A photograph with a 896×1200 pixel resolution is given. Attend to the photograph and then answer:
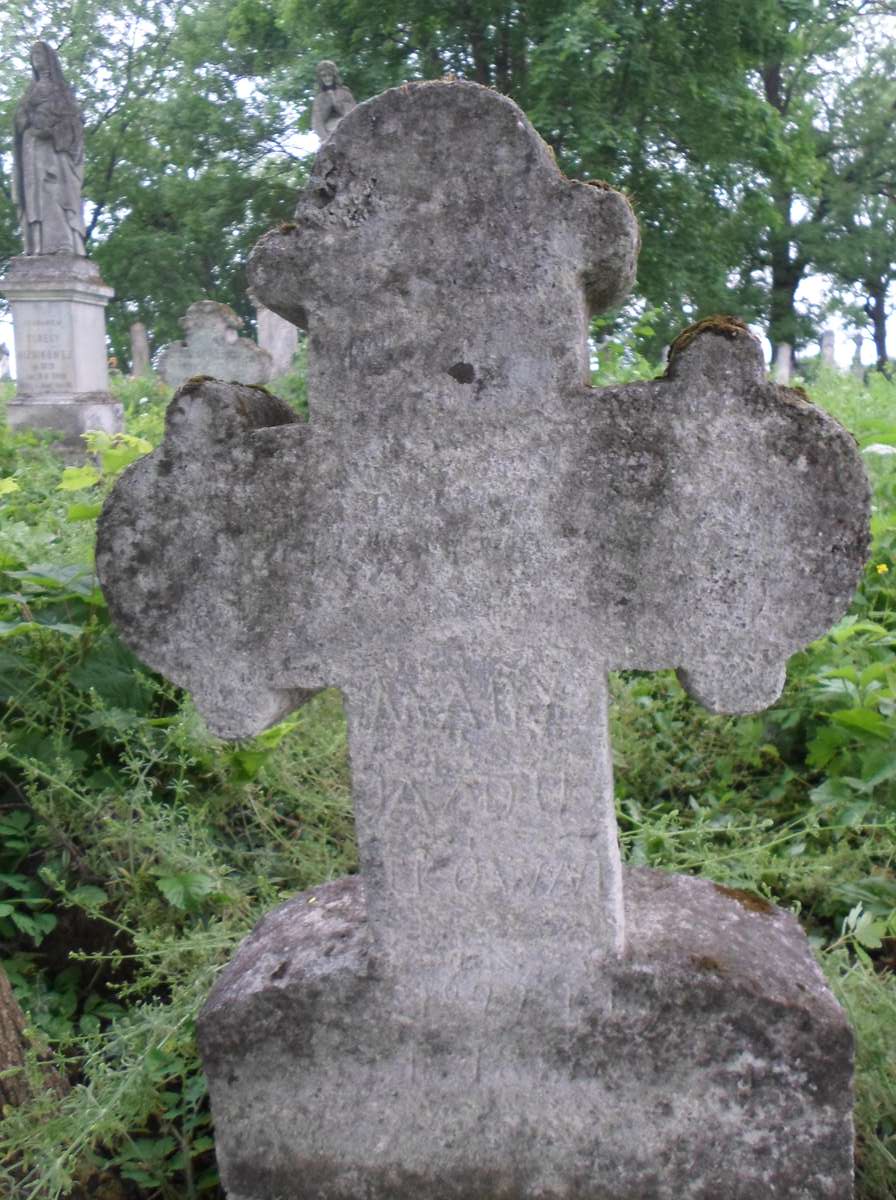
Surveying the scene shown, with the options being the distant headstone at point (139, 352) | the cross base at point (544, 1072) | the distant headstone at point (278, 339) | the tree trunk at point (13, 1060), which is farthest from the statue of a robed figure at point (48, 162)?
the cross base at point (544, 1072)

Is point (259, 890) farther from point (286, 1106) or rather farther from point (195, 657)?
point (195, 657)

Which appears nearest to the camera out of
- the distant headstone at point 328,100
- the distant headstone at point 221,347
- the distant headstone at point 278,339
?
the distant headstone at point 328,100

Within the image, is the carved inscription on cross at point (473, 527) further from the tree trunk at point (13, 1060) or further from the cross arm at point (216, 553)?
the tree trunk at point (13, 1060)

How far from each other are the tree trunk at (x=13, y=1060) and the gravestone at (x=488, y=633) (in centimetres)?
51

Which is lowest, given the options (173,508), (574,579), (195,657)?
(195,657)

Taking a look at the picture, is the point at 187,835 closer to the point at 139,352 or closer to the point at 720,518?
the point at 720,518

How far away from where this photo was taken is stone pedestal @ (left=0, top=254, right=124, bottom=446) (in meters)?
12.0

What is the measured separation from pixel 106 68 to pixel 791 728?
35195 millimetres

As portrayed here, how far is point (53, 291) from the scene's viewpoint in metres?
12.1

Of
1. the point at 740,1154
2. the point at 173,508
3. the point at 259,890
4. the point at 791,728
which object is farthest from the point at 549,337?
the point at 791,728

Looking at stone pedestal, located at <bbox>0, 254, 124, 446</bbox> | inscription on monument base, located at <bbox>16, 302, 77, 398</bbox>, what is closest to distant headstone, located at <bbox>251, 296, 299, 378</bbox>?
stone pedestal, located at <bbox>0, 254, 124, 446</bbox>

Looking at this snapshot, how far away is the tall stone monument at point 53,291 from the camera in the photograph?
12094 millimetres

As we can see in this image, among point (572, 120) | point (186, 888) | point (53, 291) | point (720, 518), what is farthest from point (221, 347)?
point (720, 518)

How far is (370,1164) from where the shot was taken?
2.18 metres
